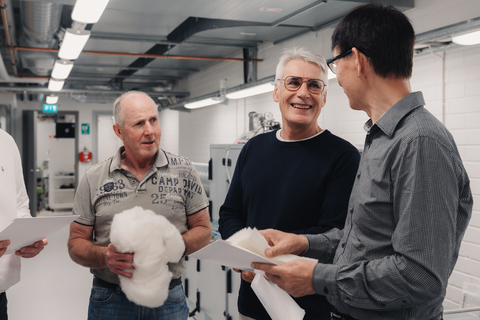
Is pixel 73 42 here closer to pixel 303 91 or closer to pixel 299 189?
pixel 303 91

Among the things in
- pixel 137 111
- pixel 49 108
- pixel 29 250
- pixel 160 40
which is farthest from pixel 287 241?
pixel 49 108

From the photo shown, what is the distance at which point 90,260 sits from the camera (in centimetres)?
162

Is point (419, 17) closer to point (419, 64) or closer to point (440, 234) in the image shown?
point (419, 64)

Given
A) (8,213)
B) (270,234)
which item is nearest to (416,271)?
(270,234)

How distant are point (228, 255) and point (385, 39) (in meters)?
0.75

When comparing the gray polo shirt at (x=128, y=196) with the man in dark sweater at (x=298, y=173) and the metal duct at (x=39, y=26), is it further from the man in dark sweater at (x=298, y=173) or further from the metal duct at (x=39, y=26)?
the metal duct at (x=39, y=26)

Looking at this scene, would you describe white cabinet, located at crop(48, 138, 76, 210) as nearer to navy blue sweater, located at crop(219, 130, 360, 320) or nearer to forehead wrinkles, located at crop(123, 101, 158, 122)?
forehead wrinkles, located at crop(123, 101, 158, 122)

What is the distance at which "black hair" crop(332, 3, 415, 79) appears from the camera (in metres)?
1.05

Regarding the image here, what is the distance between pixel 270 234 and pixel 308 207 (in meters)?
0.25

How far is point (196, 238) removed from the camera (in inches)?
69.4

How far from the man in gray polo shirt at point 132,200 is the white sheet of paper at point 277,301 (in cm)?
51

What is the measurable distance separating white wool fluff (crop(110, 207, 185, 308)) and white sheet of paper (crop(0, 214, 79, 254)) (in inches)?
7.4

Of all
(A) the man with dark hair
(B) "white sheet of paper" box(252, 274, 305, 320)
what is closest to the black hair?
(A) the man with dark hair

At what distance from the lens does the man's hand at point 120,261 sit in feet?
4.63
